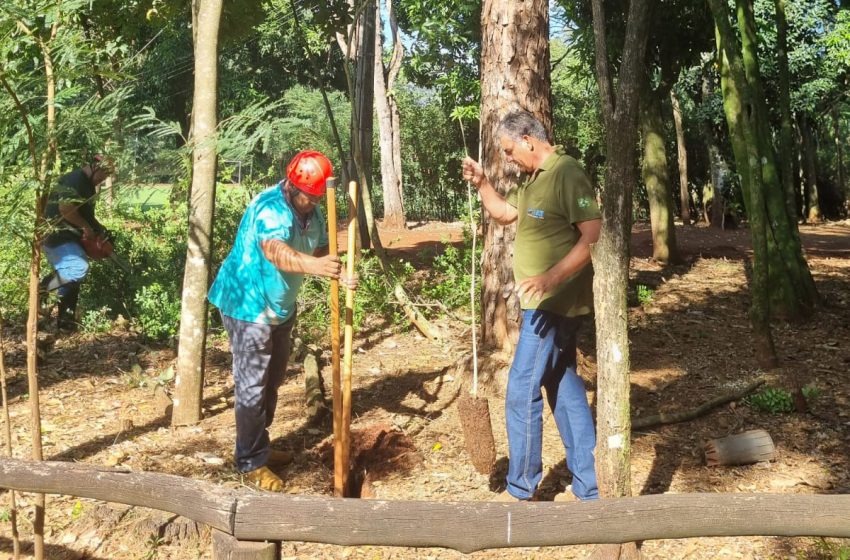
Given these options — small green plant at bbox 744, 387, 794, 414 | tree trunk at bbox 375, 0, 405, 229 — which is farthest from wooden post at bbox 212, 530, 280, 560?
tree trunk at bbox 375, 0, 405, 229

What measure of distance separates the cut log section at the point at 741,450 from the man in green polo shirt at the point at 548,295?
1.36m

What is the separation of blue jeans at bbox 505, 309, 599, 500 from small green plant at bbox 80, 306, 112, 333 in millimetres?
5857

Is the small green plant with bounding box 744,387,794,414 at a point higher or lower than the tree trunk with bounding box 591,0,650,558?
lower

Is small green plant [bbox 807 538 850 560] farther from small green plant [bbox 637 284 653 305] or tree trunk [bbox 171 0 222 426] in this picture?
small green plant [bbox 637 284 653 305]

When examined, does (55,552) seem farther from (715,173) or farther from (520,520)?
(715,173)

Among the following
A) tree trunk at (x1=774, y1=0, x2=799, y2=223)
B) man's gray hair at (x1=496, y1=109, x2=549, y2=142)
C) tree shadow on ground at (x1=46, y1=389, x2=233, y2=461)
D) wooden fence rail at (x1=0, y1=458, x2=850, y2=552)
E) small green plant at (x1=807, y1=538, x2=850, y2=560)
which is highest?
tree trunk at (x1=774, y1=0, x2=799, y2=223)

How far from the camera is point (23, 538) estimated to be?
15.6 feet

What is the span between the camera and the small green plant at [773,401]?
648 cm

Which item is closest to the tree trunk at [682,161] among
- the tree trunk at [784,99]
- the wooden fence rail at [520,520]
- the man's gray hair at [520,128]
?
the tree trunk at [784,99]

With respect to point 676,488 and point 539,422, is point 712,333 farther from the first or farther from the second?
point 539,422

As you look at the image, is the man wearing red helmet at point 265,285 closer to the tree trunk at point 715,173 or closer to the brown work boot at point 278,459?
the brown work boot at point 278,459

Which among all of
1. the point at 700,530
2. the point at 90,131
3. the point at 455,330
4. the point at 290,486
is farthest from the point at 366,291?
the point at 700,530

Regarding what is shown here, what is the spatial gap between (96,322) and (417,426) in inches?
173

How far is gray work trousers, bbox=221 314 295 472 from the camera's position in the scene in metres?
5.10
